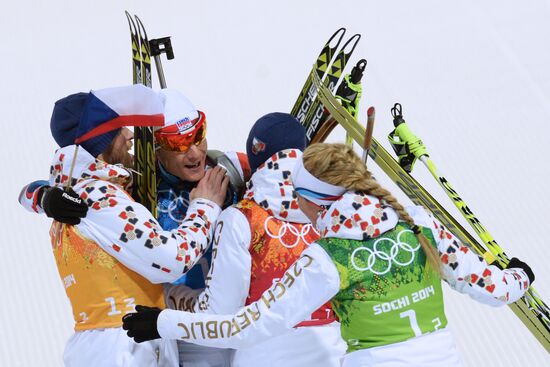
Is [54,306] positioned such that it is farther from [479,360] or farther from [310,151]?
[310,151]

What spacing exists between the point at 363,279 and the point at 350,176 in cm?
29

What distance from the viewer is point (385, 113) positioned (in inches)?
258

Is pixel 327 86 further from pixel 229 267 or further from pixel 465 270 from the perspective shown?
pixel 465 270

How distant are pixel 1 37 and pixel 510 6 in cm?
395

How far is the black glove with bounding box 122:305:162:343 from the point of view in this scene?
286 centimetres

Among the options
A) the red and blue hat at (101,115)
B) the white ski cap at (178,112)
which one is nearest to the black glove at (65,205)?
the red and blue hat at (101,115)

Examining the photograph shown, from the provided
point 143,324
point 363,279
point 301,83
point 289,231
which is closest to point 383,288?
point 363,279

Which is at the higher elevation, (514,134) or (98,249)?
(98,249)

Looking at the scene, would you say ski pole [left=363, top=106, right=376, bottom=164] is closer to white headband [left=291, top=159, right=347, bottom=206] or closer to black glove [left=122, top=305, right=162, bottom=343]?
white headband [left=291, top=159, right=347, bottom=206]

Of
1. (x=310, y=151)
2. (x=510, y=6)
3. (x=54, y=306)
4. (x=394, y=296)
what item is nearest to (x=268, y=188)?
(x=310, y=151)

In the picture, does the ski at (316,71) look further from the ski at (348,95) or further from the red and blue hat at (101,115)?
the red and blue hat at (101,115)

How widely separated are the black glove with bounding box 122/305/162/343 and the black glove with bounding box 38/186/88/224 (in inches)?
15.8

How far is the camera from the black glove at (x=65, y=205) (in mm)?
3062

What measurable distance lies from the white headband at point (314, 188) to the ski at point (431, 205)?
3.54ft
